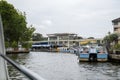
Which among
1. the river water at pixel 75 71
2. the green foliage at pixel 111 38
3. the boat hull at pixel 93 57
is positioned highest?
the green foliage at pixel 111 38

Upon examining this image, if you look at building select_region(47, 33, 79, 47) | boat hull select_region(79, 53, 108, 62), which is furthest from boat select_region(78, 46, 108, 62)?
building select_region(47, 33, 79, 47)

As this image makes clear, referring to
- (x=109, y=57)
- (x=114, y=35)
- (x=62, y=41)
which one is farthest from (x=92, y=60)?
(x=62, y=41)

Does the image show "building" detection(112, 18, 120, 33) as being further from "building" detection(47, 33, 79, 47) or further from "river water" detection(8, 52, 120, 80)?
"building" detection(47, 33, 79, 47)

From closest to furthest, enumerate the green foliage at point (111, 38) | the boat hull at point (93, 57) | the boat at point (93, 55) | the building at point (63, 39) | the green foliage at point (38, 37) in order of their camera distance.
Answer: the boat hull at point (93, 57)
the boat at point (93, 55)
the green foliage at point (111, 38)
the building at point (63, 39)
the green foliage at point (38, 37)

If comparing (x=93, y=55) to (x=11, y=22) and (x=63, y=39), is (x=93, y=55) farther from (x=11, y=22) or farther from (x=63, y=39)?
(x=63, y=39)

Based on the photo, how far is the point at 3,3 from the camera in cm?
5481

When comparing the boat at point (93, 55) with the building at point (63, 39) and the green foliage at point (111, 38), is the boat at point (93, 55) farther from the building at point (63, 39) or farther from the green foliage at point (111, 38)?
the building at point (63, 39)

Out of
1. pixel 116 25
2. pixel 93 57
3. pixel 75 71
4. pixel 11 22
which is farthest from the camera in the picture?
pixel 116 25

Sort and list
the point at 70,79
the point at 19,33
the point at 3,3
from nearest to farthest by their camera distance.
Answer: the point at 70,79 → the point at 3,3 → the point at 19,33

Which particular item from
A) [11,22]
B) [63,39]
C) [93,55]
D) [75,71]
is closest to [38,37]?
[63,39]

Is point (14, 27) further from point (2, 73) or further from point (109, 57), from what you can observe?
point (2, 73)

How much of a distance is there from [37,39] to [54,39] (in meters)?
11.8

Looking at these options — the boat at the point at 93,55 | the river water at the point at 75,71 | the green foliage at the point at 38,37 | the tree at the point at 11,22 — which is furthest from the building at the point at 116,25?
the green foliage at the point at 38,37

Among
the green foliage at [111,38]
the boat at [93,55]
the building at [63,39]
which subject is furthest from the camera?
the building at [63,39]
